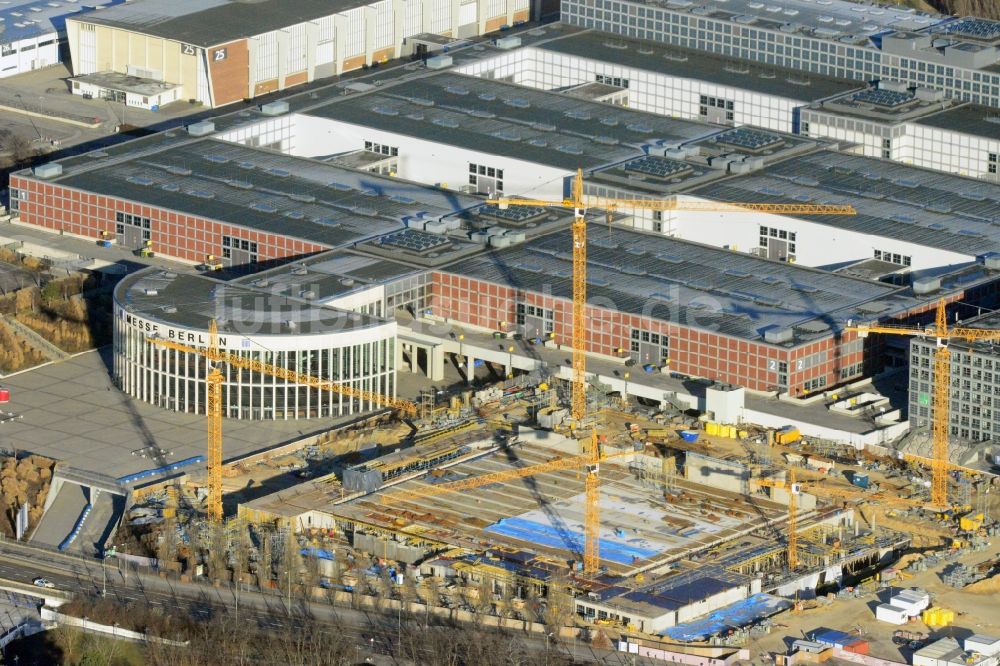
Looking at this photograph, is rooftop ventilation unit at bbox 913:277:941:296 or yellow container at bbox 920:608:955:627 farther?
rooftop ventilation unit at bbox 913:277:941:296

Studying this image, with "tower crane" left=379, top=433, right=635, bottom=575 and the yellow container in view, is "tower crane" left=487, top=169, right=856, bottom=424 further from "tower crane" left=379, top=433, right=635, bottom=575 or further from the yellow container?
the yellow container

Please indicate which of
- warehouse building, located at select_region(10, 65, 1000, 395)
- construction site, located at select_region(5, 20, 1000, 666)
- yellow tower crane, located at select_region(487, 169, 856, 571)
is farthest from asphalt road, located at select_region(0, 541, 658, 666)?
warehouse building, located at select_region(10, 65, 1000, 395)

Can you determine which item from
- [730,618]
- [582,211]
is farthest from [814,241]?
[730,618]

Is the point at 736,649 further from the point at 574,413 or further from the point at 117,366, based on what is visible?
the point at 117,366

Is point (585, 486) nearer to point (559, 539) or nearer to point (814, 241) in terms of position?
point (559, 539)

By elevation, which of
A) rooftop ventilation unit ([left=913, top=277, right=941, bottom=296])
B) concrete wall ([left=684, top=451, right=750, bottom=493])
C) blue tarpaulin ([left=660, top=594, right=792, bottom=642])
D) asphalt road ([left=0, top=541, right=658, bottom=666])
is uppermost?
rooftop ventilation unit ([left=913, top=277, right=941, bottom=296])

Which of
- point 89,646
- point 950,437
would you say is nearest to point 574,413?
point 950,437

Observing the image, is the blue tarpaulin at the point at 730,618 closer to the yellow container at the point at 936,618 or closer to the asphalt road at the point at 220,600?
the asphalt road at the point at 220,600
